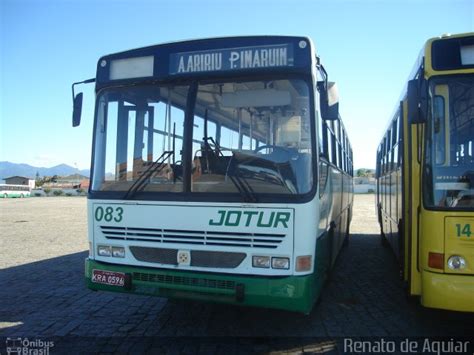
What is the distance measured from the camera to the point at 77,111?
6.00 metres

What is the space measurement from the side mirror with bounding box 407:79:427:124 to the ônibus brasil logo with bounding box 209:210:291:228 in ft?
5.50

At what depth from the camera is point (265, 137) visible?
486 cm

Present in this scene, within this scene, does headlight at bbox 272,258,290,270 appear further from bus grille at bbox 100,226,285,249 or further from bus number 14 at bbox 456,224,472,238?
bus number 14 at bbox 456,224,472,238

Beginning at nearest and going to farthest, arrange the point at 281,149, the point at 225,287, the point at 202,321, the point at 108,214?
the point at 225,287 < the point at 281,149 < the point at 108,214 < the point at 202,321

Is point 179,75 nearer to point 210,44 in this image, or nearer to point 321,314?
point 210,44

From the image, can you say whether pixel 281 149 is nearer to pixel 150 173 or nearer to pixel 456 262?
pixel 150 173

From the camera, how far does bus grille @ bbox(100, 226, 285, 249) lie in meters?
4.62

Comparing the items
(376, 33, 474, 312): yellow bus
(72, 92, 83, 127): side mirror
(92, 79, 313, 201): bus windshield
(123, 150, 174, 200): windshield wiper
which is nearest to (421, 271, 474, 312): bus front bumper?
(376, 33, 474, 312): yellow bus

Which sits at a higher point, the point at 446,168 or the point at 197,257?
the point at 446,168

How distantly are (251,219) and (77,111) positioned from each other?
300 cm

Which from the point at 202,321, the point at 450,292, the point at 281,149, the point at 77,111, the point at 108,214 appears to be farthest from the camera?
the point at 77,111

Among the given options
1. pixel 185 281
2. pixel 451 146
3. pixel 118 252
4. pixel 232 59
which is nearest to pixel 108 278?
pixel 118 252

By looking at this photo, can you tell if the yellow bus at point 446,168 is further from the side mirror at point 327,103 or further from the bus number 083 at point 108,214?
the bus number 083 at point 108,214

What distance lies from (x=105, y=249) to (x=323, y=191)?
272 cm
